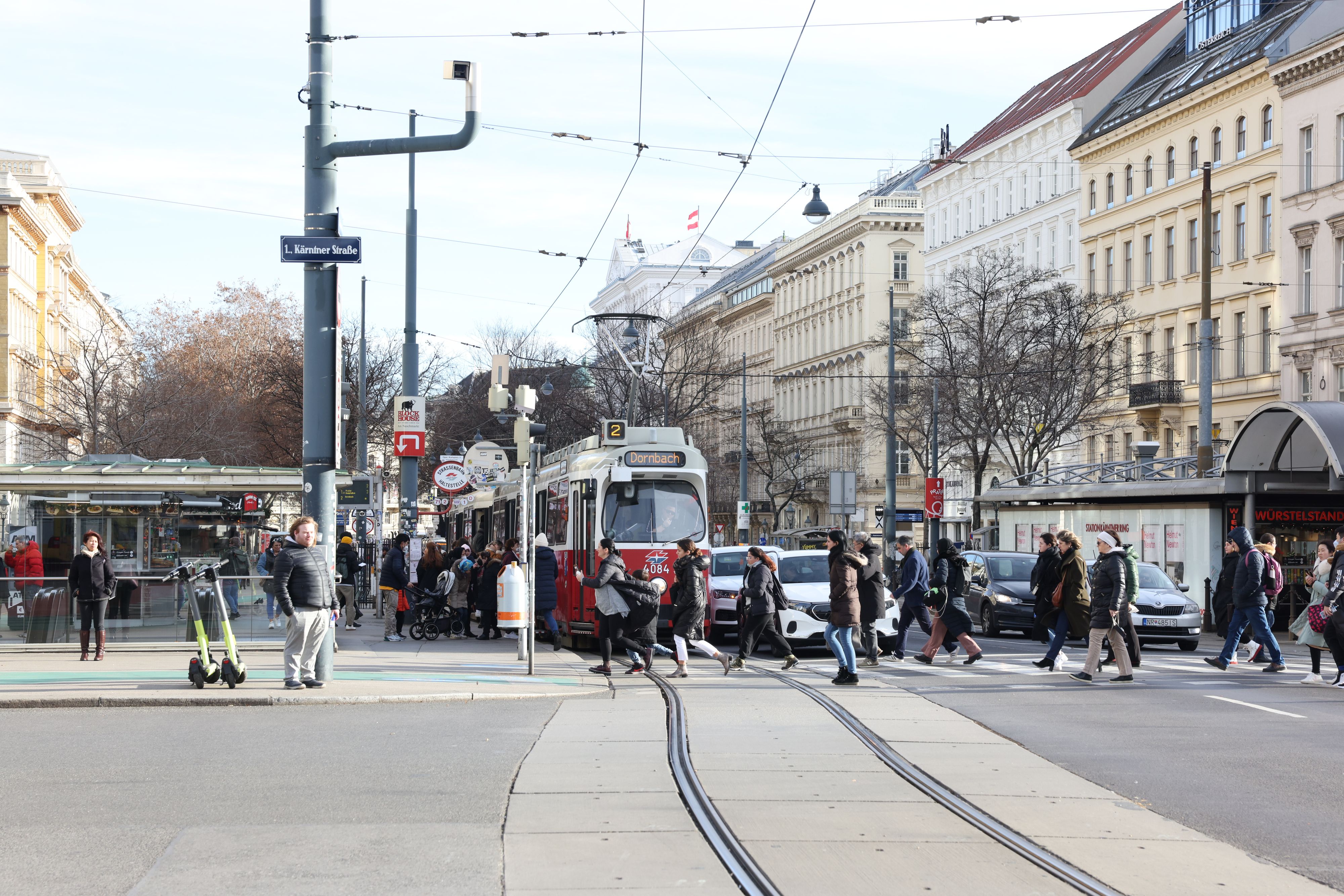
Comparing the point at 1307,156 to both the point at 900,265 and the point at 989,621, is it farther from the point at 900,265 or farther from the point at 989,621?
the point at 900,265

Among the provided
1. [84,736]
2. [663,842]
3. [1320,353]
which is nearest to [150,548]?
[84,736]

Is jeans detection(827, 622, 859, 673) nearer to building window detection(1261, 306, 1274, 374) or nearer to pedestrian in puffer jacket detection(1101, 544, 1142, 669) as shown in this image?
pedestrian in puffer jacket detection(1101, 544, 1142, 669)

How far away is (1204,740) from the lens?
42.5 feet

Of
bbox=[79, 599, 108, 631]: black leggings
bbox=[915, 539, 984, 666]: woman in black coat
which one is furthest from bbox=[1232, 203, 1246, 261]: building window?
bbox=[79, 599, 108, 631]: black leggings

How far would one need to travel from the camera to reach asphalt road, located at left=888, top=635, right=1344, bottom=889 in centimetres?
925

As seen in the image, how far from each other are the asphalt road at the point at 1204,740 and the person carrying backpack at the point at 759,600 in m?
1.61

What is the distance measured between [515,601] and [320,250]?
5.23m

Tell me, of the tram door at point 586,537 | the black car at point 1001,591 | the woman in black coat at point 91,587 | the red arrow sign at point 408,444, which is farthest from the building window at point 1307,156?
the woman in black coat at point 91,587

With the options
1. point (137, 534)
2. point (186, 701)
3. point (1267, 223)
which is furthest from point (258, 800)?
point (1267, 223)

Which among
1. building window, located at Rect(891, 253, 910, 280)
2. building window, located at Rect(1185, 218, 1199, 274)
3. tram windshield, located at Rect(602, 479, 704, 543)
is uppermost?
building window, located at Rect(891, 253, 910, 280)

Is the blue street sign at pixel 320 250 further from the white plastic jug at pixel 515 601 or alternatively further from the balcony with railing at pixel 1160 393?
the balcony with railing at pixel 1160 393

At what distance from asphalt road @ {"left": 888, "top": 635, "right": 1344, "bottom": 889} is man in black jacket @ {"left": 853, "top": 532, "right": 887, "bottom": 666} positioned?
55 centimetres

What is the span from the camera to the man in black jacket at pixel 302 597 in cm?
1596

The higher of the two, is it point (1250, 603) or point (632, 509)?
point (632, 509)
